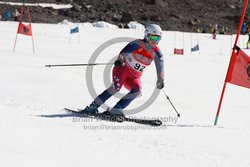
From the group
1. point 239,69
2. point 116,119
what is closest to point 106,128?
point 116,119

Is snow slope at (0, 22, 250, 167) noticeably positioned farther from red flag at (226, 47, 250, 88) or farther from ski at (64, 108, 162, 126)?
red flag at (226, 47, 250, 88)

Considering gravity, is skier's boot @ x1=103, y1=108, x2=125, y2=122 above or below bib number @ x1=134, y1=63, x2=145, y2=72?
below

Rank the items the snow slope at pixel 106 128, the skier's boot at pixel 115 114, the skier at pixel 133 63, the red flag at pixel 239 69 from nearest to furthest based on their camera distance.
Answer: the snow slope at pixel 106 128 → the skier's boot at pixel 115 114 → the skier at pixel 133 63 → the red flag at pixel 239 69

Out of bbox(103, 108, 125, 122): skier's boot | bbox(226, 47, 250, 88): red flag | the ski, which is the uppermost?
bbox(226, 47, 250, 88): red flag

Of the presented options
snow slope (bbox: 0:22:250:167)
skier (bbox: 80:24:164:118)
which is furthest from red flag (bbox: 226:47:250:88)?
skier (bbox: 80:24:164:118)

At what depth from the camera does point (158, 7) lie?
5438 centimetres

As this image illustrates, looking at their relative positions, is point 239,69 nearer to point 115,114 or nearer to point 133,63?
point 133,63

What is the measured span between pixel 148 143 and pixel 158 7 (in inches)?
1992

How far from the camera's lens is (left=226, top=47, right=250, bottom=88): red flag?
661cm

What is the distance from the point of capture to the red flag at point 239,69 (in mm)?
6605

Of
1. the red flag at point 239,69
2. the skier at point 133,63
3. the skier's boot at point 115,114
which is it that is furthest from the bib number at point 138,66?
the red flag at point 239,69

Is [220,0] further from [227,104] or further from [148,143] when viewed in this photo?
[148,143]

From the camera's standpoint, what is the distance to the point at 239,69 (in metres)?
6.69

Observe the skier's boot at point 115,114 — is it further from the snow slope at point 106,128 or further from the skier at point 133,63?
the snow slope at point 106,128
